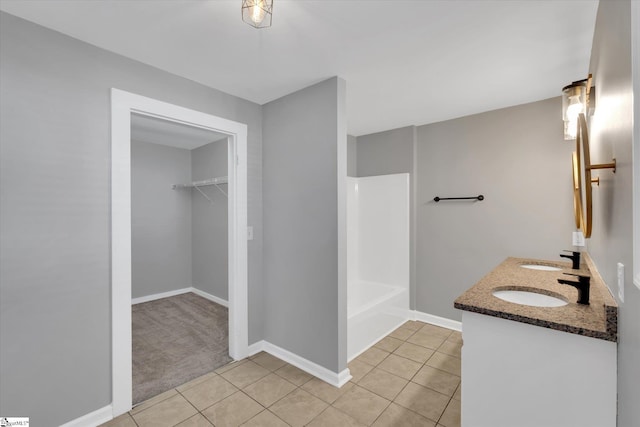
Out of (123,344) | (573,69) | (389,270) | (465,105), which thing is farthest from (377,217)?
(123,344)

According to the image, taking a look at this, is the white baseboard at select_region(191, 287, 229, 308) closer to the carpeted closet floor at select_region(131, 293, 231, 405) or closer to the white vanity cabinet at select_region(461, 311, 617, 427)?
the carpeted closet floor at select_region(131, 293, 231, 405)

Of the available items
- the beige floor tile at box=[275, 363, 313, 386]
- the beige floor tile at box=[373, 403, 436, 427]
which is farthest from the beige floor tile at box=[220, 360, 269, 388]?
the beige floor tile at box=[373, 403, 436, 427]

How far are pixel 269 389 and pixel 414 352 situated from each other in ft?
4.66

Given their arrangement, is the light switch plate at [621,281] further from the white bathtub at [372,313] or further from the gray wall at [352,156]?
the gray wall at [352,156]

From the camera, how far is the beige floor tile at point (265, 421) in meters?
1.84

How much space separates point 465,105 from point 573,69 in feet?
2.79

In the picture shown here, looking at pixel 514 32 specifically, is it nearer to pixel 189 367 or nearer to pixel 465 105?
pixel 465 105

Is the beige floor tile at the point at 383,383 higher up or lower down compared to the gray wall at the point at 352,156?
lower down

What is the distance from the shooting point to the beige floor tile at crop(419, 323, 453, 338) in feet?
10.4

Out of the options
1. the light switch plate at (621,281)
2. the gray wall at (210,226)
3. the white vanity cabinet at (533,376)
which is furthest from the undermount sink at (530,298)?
the gray wall at (210,226)

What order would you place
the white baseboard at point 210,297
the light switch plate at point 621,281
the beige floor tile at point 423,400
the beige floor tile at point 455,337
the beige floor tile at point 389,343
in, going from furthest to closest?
the white baseboard at point 210,297 < the beige floor tile at point 455,337 < the beige floor tile at point 389,343 < the beige floor tile at point 423,400 < the light switch plate at point 621,281

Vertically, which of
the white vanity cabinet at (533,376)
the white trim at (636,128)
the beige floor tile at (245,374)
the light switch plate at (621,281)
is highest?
the white trim at (636,128)

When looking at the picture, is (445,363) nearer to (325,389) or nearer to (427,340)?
(427,340)

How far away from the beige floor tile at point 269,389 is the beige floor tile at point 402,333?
1.37 metres
